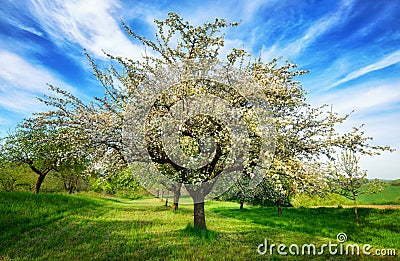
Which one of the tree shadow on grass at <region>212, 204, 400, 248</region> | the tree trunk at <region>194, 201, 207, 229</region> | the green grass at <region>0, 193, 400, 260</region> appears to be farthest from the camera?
the tree shadow on grass at <region>212, 204, 400, 248</region>

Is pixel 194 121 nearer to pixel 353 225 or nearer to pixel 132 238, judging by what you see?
pixel 132 238

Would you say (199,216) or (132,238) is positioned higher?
(199,216)

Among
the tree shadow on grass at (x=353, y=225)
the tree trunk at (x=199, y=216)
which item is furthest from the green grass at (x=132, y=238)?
the tree trunk at (x=199, y=216)

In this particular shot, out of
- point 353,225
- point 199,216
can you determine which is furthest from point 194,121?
point 353,225

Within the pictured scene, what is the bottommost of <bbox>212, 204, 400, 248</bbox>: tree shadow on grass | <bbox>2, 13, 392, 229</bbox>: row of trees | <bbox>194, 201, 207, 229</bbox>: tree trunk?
<bbox>212, 204, 400, 248</bbox>: tree shadow on grass

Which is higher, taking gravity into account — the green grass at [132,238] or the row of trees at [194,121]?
the row of trees at [194,121]

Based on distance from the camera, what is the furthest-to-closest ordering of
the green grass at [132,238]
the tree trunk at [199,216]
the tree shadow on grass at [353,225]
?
the tree shadow on grass at [353,225] < the tree trunk at [199,216] < the green grass at [132,238]

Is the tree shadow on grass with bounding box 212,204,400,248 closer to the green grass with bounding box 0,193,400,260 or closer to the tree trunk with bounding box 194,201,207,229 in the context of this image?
the green grass with bounding box 0,193,400,260

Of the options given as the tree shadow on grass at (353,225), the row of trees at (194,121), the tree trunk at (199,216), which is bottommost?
the tree shadow on grass at (353,225)

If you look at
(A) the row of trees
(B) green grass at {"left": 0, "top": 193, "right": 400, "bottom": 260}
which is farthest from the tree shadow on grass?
(A) the row of trees

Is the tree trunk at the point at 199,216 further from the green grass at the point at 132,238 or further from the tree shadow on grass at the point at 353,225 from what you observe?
the tree shadow on grass at the point at 353,225

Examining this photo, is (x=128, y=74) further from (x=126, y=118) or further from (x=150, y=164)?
(x=150, y=164)

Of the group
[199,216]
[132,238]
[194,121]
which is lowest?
[132,238]

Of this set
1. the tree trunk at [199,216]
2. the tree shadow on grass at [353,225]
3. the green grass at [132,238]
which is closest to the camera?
the green grass at [132,238]
